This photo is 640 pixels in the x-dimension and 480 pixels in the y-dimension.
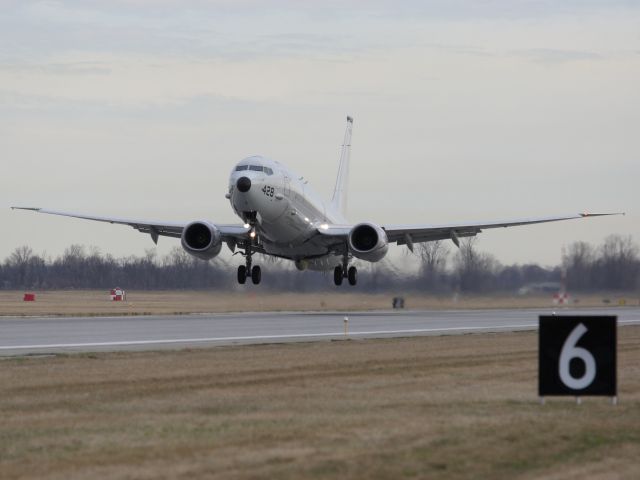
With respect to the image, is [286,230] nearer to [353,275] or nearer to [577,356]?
[353,275]

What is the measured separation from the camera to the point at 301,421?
15125 mm

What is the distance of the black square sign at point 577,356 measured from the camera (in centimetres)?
1645

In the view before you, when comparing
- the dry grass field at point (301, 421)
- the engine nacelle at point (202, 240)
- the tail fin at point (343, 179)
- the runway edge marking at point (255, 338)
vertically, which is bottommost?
the dry grass field at point (301, 421)

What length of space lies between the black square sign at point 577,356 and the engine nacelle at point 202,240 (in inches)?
1400

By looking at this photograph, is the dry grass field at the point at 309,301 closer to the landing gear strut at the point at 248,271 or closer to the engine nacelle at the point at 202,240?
the landing gear strut at the point at 248,271

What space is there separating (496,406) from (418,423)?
239cm

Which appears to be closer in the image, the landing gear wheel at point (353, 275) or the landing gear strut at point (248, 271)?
the landing gear strut at point (248, 271)

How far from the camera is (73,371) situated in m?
22.2

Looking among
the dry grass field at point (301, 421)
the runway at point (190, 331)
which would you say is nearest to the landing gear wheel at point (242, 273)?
the runway at point (190, 331)

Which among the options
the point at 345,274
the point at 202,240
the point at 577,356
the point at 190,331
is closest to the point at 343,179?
the point at 345,274

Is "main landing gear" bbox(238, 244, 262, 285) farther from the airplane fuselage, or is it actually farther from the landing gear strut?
the airplane fuselage

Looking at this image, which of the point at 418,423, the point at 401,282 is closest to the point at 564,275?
the point at 401,282

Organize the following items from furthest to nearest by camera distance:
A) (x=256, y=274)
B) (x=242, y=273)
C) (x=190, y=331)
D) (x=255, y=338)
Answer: (x=256, y=274) < (x=242, y=273) < (x=190, y=331) < (x=255, y=338)

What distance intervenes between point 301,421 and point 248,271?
131ft
